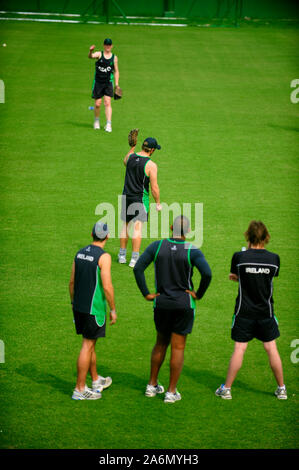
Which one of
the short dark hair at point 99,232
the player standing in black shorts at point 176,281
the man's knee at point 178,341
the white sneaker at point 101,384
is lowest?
the white sneaker at point 101,384

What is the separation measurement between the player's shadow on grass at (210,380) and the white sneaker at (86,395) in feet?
4.17

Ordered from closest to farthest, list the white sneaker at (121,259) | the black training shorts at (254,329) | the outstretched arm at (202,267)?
the outstretched arm at (202,267) < the black training shorts at (254,329) < the white sneaker at (121,259)

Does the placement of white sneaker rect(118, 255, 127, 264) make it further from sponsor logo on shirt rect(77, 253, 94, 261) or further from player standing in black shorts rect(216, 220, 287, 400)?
player standing in black shorts rect(216, 220, 287, 400)

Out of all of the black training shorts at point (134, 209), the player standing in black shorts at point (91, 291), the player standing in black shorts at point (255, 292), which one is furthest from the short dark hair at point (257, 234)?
the black training shorts at point (134, 209)

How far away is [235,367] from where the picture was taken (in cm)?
702

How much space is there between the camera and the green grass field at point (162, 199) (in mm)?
6836

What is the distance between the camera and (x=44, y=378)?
299 inches

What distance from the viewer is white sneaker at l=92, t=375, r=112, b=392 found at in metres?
7.25

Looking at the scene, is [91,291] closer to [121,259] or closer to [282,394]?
[282,394]

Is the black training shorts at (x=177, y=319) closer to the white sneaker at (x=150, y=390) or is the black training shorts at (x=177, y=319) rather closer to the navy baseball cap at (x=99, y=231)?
the white sneaker at (x=150, y=390)

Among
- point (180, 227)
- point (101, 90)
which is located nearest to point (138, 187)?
point (180, 227)

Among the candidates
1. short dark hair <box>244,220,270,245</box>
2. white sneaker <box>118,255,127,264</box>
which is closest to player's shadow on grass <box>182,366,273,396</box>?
short dark hair <box>244,220,270,245</box>

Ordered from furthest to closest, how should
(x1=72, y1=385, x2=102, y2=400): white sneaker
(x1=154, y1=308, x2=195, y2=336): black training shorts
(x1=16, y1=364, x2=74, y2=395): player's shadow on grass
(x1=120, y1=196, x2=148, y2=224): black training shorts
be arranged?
(x1=120, y1=196, x2=148, y2=224): black training shorts, (x1=16, y1=364, x2=74, y2=395): player's shadow on grass, (x1=72, y1=385, x2=102, y2=400): white sneaker, (x1=154, y1=308, x2=195, y2=336): black training shorts

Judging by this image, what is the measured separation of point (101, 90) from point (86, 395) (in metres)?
11.7
